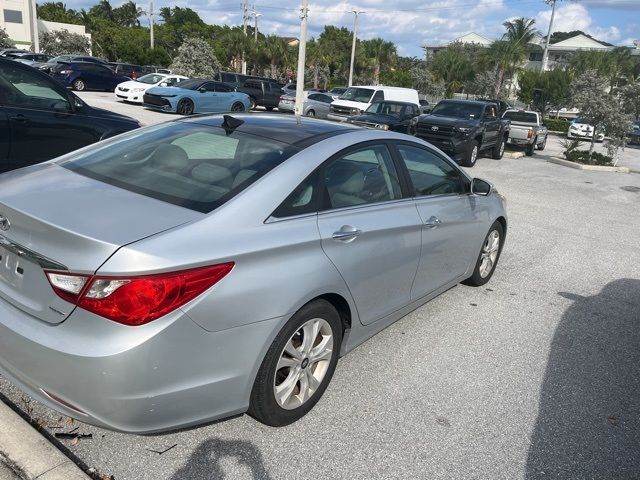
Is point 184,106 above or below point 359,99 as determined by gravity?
below

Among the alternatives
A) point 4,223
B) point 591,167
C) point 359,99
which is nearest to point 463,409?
point 4,223

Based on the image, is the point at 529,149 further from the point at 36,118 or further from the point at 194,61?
the point at 194,61

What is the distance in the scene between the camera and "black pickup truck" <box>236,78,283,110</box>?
90.2 feet

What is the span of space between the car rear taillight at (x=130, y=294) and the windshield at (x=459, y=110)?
14.9 meters

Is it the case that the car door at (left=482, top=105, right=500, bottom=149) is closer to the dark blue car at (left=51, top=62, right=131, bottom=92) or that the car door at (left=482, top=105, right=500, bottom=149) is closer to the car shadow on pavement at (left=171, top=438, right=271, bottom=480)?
the car shadow on pavement at (left=171, top=438, right=271, bottom=480)

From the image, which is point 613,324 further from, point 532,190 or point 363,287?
point 532,190

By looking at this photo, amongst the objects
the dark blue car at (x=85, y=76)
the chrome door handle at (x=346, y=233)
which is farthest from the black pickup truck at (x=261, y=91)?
the chrome door handle at (x=346, y=233)

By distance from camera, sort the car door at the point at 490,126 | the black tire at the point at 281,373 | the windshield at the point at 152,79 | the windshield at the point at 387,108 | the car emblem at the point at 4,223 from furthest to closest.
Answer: the windshield at the point at 152,79
the windshield at the point at 387,108
the car door at the point at 490,126
the black tire at the point at 281,373
the car emblem at the point at 4,223

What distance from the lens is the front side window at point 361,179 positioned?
3133 millimetres

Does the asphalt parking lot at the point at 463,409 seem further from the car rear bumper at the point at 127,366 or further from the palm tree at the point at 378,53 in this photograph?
the palm tree at the point at 378,53

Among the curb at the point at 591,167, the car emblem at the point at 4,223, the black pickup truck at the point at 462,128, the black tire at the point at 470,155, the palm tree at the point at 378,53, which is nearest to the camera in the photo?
the car emblem at the point at 4,223

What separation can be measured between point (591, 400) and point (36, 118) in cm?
619

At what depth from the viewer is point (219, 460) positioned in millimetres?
2631

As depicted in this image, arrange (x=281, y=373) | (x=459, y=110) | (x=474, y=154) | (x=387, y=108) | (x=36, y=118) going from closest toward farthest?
(x=281, y=373) → (x=36, y=118) → (x=474, y=154) → (x=459, y=110) → (x=387, y=108)
